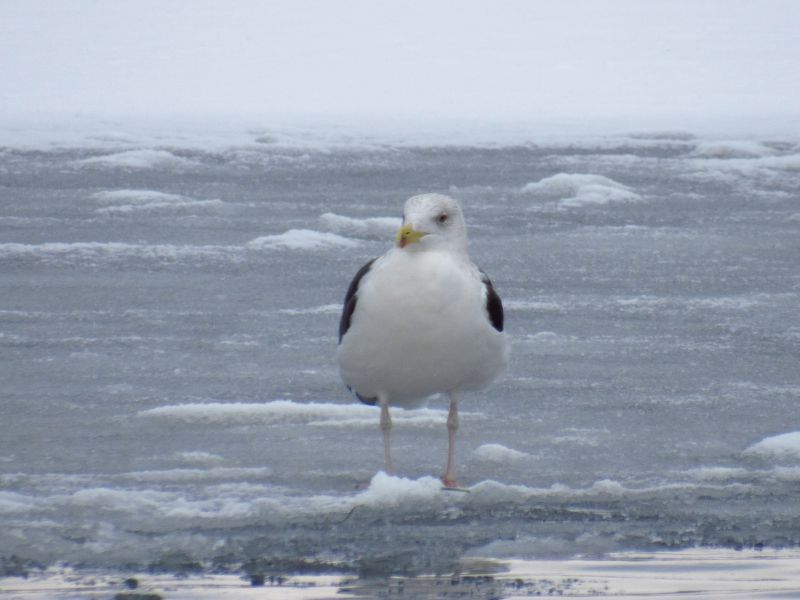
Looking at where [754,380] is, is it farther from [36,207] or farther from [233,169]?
[233,169]

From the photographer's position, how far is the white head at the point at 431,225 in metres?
5.55

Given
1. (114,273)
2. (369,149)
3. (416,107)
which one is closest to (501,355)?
(114,273)

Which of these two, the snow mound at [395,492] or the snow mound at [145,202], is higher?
the snow mound at [145,202]

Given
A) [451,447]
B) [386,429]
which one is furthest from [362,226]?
[451,447]

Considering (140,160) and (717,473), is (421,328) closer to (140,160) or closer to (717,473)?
(717,473)

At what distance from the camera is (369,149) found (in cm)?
1681

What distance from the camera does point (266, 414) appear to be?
6.43 meters

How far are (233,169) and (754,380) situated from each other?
29.7 feet

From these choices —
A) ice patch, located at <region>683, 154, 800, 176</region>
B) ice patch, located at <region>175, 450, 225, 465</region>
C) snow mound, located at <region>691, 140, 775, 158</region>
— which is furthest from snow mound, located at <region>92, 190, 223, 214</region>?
ice patch, located at <region>175, 450, 225, 465</region>

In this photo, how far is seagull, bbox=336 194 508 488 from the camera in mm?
5527

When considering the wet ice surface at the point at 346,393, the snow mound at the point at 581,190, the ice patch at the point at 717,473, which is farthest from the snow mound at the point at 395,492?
the snow mound at the point at 581,190

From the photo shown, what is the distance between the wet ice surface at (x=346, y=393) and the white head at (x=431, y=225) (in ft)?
2.87

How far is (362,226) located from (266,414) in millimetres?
5288

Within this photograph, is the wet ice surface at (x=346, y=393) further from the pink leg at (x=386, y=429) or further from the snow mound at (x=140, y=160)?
the snow mound at (x=140, y=160)
